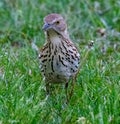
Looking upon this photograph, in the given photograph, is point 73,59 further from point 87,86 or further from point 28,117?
point 28,117

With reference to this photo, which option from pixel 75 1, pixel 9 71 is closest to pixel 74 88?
pixel 9 71

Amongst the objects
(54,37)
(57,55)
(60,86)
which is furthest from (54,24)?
(60,86)

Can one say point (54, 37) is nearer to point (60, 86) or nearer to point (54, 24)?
point (54, 24)

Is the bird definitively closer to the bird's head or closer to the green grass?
the bird's head

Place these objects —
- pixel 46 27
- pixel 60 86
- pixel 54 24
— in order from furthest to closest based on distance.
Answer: pixel 60 86, pixel 54 24, pixel 46 27

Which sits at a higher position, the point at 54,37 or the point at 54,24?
the point at 54,24

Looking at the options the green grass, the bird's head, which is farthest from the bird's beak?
the green grass
